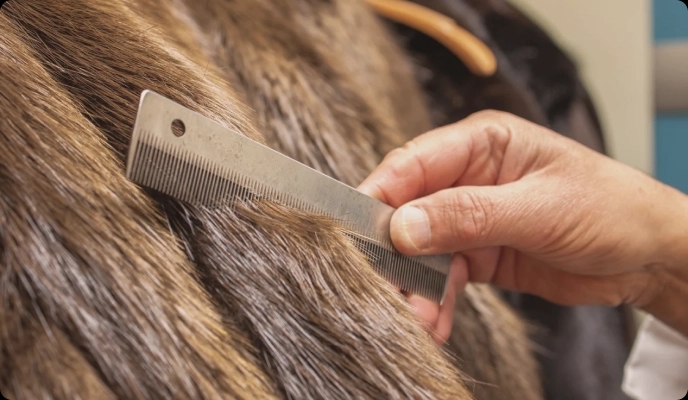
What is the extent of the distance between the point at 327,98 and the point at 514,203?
27 cm

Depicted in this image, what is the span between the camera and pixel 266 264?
395mm

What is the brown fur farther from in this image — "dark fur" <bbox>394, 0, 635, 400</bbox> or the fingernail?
"dark fur" <bbox>394, 0, 635, 400</bbox>

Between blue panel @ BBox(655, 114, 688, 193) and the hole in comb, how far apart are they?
128cm

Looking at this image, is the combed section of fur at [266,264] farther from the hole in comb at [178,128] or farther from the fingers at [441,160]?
the fingers at [441,160]

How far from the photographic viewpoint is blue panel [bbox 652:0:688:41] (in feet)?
4.14

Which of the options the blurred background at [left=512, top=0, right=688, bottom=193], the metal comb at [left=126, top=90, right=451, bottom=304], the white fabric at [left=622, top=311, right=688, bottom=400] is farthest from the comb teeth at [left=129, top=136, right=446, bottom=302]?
the blurred background at [left=512, top=0, right=688, bottom=193]

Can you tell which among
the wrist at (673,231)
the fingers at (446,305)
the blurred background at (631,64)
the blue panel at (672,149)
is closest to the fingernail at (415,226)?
the fingers at (446,305)

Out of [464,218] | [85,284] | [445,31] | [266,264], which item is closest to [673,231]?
[464,218]

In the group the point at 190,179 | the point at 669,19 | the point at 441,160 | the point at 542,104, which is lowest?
the point at 190,179

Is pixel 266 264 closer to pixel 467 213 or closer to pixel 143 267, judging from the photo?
pixel 143 267

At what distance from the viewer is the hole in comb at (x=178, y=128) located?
380mm

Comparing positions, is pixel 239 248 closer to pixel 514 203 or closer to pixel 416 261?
pixel 416 261

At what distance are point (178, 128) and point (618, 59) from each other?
1.17 m

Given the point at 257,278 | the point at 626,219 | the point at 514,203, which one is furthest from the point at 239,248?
the point at 626,219
